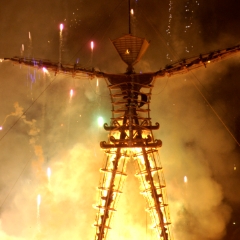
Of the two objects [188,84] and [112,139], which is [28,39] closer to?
[112,139]

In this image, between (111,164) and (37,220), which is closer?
(111,164)

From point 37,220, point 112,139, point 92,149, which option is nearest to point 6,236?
point 37,220

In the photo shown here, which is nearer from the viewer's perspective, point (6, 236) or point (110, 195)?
point (110, 195)

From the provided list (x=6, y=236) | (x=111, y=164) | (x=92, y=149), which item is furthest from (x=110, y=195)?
(x=6, y=236)

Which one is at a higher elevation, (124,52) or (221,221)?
(124,52)

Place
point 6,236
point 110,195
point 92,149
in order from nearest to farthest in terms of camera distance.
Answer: point 110,195 < point 6,236 < point 92,149

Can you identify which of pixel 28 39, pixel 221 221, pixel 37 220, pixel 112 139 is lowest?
pixel 221 221

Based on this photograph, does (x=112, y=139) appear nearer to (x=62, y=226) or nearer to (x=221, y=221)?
(x=62, y=226)

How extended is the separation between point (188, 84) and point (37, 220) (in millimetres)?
7130

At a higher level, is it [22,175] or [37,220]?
[22,175]

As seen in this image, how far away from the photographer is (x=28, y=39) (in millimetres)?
10180

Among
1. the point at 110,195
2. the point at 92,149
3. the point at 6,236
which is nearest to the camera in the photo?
the point at 110,195

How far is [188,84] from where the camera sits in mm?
10664

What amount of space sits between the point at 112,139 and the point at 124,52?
2278mm
